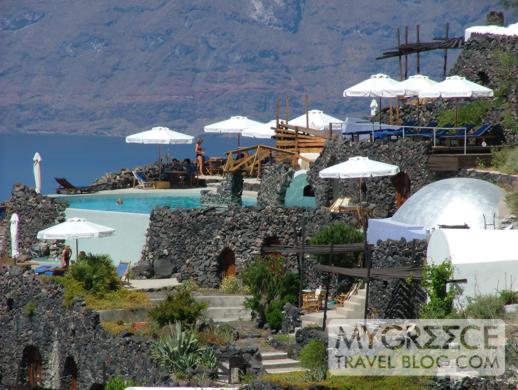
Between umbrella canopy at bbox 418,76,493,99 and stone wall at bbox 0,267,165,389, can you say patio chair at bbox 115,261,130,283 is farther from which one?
umbrella canopy at bbox 418,76,493,99

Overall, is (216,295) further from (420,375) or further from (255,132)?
(255,132)

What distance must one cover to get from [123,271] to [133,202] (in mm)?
10418

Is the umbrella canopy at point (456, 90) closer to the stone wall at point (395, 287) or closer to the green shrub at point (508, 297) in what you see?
the stone wall at point (395, 287)

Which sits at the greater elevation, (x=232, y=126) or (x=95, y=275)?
(x=232, y=126)

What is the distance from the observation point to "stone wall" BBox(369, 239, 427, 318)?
33906 mm

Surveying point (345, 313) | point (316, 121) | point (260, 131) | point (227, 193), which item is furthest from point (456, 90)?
point (260, 131)

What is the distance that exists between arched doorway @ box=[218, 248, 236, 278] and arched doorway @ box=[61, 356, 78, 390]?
5395 mm

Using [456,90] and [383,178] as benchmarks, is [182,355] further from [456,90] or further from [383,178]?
[456,90]

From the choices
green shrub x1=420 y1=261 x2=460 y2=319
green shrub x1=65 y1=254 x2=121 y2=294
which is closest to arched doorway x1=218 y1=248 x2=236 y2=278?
green shrub x1=65 y1=254 x2=121 y2=294

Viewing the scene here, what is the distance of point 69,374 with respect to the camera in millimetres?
38250

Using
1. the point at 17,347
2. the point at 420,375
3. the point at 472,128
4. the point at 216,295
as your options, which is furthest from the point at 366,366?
the point at 472,128

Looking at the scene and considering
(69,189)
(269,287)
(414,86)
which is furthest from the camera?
(69,189)

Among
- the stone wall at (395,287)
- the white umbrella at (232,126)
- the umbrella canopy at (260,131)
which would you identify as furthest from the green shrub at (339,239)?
the white umbrella at (232,126)

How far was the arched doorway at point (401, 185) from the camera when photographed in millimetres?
45656
